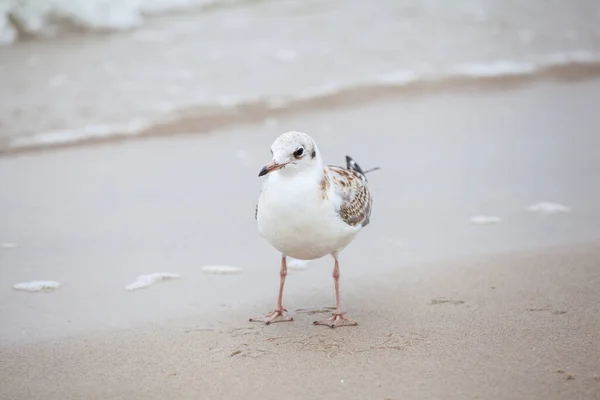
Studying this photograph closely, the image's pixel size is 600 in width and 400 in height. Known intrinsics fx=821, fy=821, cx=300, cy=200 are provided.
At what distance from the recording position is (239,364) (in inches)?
167

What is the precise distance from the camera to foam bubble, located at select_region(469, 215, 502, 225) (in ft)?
20.8

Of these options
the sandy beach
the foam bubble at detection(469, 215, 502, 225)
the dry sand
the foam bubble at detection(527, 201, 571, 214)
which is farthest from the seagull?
the foam bubble at detection(527, 201, 571, 214)

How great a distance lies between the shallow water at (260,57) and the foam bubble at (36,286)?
3226 millimetres

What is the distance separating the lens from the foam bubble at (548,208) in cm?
650

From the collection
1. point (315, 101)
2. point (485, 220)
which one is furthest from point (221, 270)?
point (315, 101)

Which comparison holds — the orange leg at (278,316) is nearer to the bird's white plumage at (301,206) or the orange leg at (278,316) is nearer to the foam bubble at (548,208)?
the bird's white plumage at (301,206)

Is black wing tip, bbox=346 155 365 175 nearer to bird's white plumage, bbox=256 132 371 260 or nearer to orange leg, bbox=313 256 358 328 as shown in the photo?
bird's white plumage, bbox=256 132 371 260

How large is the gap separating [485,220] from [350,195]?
5.96 feet

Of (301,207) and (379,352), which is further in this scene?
(301,207)

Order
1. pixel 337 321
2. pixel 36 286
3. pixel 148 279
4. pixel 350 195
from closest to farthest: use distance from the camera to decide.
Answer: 1. pixel 337 321
2. pixel 350 195
3. pixel 36 286
4. pixel 148 279

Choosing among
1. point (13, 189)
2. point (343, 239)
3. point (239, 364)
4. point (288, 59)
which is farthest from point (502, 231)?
point (288, 59)

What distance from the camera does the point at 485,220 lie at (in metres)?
6.38

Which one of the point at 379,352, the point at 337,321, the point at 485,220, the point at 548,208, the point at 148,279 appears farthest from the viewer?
the point at 548,208

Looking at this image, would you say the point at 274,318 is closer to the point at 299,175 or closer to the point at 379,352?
the point at 379,352
